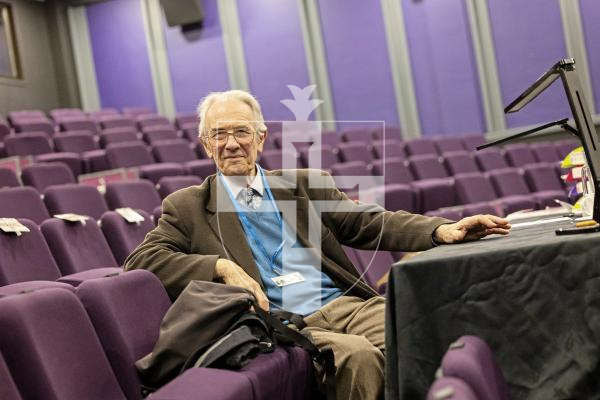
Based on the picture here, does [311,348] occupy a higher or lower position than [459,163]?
lower

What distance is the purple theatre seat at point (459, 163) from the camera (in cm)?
315

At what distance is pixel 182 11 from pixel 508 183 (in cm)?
260

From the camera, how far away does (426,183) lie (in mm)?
2643

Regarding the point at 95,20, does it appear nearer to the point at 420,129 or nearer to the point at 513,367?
the point at 420,129

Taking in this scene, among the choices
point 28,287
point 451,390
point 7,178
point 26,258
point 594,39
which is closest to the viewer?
point 451,390

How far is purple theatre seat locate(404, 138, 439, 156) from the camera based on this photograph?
11.7ft

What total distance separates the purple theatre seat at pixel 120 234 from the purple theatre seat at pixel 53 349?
712mm

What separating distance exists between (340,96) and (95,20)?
1.68m

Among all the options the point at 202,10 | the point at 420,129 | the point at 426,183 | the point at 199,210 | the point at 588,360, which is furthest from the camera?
the point at 202,10

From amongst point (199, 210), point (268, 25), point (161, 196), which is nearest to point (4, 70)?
point (268, 25)

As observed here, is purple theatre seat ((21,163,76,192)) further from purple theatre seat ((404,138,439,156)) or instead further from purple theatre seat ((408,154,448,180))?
purple theatre seat ((404,138,439,156))

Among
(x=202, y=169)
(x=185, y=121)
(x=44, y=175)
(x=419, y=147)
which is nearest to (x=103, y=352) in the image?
(x=44, y=175)

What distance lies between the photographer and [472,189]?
2635 millimetres

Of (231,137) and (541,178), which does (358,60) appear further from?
(231,137)
